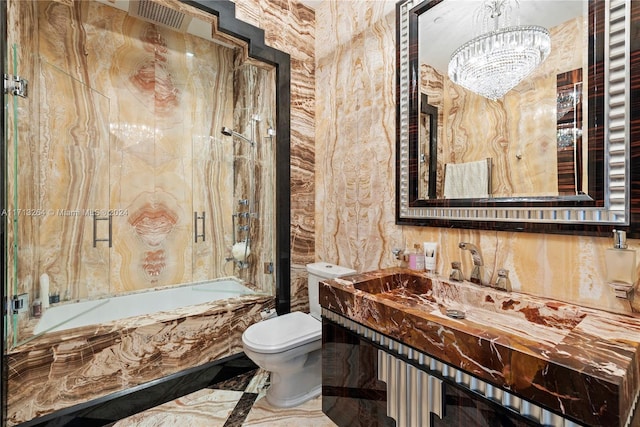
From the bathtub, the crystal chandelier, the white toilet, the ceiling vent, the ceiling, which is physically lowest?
the white toilet

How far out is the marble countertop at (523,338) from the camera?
687mm

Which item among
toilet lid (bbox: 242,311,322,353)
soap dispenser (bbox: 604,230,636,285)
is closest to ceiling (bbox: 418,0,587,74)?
soap dispenser (bbox: 604,230,636,285)

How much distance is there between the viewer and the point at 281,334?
179cm

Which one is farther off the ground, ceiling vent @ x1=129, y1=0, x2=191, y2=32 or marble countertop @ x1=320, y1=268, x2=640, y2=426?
ceiling vent @ x1=129, y1=0, x2=191, y2=32

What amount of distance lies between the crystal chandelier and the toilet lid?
1.57 meters

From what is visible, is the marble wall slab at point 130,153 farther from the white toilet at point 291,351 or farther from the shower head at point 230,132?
the white toilet at point 291,351

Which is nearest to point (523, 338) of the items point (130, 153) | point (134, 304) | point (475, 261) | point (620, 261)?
point (620, 261)

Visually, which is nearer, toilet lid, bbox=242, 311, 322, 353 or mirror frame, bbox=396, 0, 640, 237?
mirror frame, bbox=396, 0, 640, 237

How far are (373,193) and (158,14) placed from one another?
82.2 inches

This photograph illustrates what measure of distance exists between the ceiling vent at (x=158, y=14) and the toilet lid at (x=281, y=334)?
2256mm

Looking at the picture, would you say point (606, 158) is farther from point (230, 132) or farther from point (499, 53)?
point (230, 132)

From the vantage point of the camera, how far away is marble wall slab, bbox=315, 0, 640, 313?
1198mm

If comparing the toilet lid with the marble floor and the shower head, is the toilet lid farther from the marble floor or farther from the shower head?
the shower head

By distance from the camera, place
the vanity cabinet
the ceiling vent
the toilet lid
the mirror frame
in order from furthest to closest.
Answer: the ceiling vent < the toilet lid < the mirror frame < the vanity cabinet
